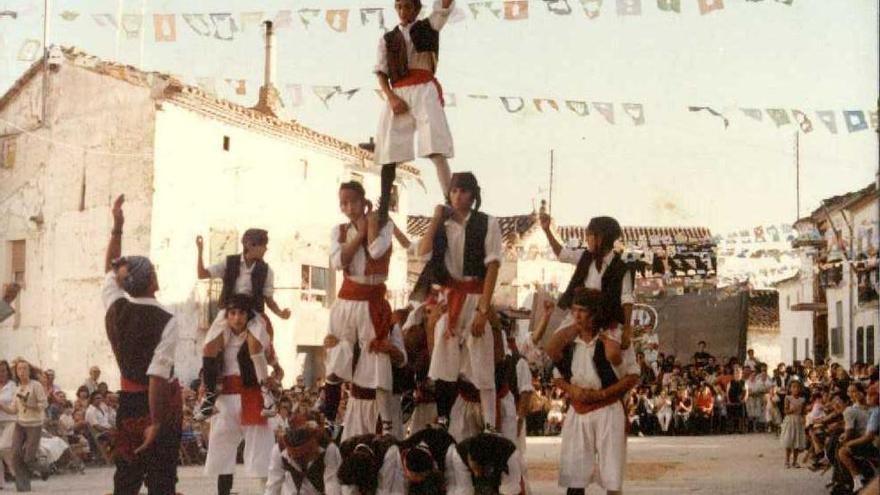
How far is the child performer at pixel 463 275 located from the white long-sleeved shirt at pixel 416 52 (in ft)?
3.58

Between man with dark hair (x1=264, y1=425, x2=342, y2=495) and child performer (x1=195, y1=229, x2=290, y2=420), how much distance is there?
912mm

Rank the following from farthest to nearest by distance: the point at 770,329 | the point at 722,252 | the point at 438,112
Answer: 1. the point at 770,329
2. the point at 722,252
3. the point at 438,112

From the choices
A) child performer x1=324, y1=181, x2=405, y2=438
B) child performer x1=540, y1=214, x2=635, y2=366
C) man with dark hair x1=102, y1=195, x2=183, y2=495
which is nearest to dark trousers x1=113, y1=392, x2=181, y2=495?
man with dark hair x1=102, y1=195, x2=183, y2=495

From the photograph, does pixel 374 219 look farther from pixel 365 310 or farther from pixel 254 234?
pixel 254 234

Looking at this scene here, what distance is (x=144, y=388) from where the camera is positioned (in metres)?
7.96

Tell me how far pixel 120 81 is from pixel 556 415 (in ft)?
41.1

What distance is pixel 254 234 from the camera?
10.0 meters

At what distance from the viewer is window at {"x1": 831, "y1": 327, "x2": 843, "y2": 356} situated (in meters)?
38.4

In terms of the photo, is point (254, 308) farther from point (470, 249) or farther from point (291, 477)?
point (470, 249)

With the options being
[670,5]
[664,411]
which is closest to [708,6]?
[670,5]

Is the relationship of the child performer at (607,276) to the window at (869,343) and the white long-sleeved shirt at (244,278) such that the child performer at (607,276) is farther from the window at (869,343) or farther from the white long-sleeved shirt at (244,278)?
the window at (869,343)

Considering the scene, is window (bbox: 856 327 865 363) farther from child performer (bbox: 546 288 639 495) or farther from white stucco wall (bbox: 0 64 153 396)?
child performer (bbox: 546 288 639 495)

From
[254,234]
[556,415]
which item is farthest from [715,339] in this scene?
[254,234]

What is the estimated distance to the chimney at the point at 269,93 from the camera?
35125 mm
